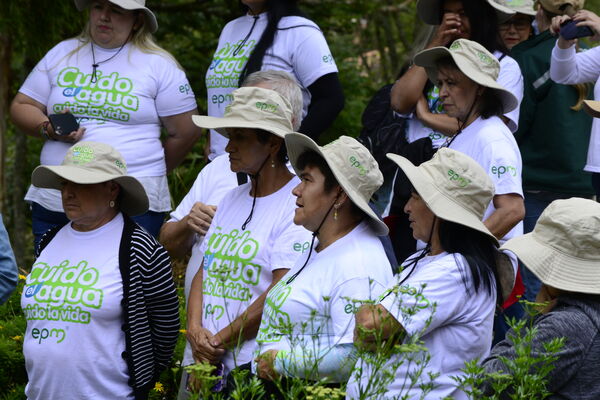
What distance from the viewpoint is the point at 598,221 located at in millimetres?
4027

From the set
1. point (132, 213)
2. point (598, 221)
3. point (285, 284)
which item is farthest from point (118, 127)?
point (598, 221)

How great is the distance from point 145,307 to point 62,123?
1.55m

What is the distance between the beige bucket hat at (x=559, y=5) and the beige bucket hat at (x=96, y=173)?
2.75 m

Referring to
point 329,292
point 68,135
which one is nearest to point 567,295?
point 329,292

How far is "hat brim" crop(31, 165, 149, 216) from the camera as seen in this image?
16.7ft

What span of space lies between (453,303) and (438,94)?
2069 mm

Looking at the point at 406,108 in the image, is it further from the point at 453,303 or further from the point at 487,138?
the point at 453,303

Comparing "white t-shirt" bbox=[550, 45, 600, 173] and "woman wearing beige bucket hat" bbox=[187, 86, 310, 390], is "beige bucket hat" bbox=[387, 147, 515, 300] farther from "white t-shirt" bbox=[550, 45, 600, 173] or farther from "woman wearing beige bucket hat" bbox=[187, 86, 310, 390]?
"white t-shirt" bbox=[550, 45, 600, 173]

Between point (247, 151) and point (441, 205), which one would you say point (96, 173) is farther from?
point (441, 205)

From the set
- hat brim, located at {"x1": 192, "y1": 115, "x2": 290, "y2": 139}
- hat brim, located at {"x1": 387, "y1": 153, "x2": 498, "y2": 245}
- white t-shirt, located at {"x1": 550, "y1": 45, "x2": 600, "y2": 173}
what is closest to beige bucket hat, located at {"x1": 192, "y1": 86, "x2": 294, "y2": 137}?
hat brim, located at {"x1": 192, "y1": 115, "x2": 290, "y2": 139}

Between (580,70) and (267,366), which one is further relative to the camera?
(580,70)

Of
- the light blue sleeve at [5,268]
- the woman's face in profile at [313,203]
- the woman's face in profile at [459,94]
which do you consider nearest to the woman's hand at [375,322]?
the woman's face in profile at [313,203]

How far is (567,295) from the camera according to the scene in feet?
13.1

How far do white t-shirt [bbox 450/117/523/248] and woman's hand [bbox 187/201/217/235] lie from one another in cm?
125
